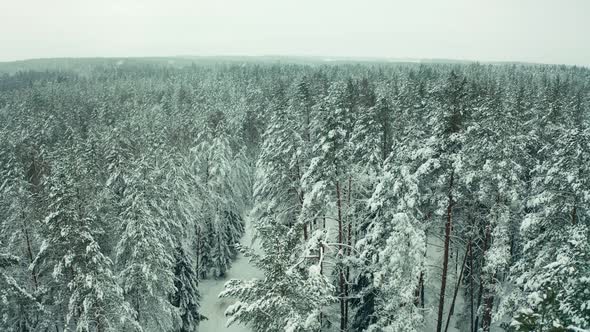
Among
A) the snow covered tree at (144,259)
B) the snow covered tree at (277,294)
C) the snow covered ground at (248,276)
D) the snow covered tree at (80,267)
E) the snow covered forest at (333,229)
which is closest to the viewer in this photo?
the snow covered tree at (277,294)

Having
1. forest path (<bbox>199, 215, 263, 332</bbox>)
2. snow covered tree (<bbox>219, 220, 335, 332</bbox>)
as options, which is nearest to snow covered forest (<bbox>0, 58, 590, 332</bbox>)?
snow covered tree (<bbox>219, 220, 335, 332</bbox>)

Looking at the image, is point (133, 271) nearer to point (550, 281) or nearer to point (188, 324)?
point (188, 324)

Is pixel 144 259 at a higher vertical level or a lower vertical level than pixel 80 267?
lower

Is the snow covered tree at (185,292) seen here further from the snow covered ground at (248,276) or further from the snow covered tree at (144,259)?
the snow covered tree at (144,259)

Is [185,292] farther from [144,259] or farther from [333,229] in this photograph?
[333,229]

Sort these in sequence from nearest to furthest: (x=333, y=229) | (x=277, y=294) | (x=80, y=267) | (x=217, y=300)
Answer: (x=277, y=294), (x=80, y=267), (x=333, y=229), (x=217, y=300)

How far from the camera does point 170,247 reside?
24766 mm

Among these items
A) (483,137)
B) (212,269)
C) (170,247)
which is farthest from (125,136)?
(483,137)

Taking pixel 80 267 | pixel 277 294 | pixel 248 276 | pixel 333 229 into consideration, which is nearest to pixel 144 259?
pixel 80 267

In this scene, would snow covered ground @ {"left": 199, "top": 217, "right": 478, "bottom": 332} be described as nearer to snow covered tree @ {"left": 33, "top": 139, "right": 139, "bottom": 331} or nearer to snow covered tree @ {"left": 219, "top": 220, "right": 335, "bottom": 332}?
snow covered tree @ {"left": 33, "top": 139, "right": 139, "bottom": 331}

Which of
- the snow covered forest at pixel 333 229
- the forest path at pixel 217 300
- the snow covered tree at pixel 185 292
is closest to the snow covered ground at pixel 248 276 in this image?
the forest path at pixel 217 300

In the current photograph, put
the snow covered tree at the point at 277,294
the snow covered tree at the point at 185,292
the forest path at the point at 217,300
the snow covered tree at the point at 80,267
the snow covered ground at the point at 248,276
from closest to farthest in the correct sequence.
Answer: the snow covered tree at the point at 277,294 → the snow covered tree at the point at 80,267 → the snow covered tree at the point at 185,292 → the snow covered ground at the point at 248,276 → the forest path at the point at 217,300

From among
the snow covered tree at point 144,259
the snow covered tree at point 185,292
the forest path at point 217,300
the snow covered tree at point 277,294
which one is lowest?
the forest path at point 217,300

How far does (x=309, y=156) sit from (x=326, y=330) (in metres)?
11.2
